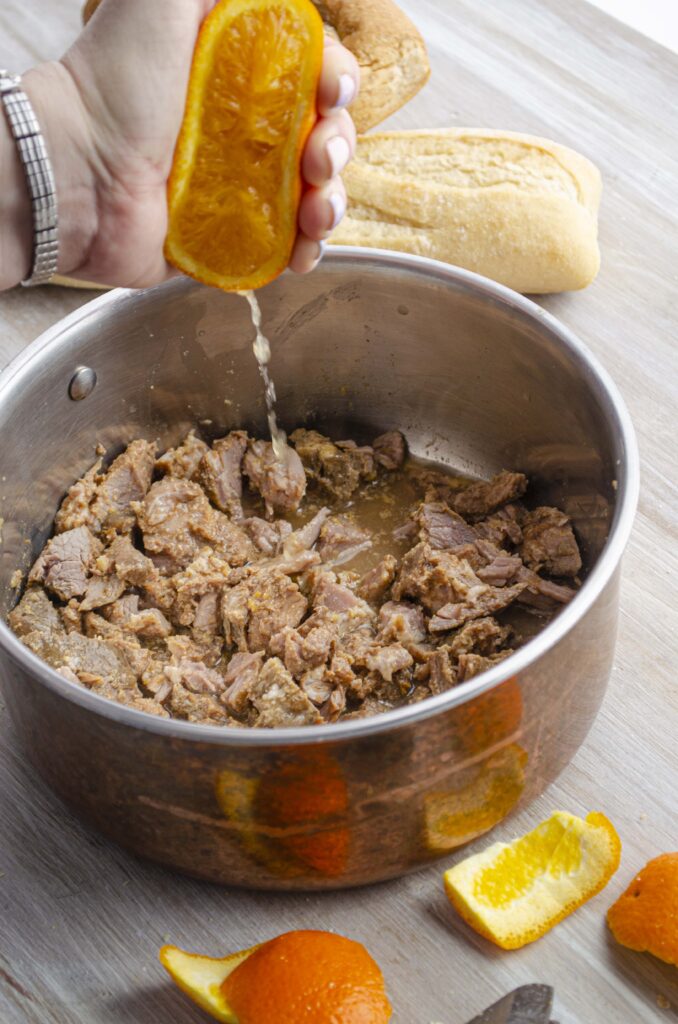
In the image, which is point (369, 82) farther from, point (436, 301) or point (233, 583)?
point (233, 583)

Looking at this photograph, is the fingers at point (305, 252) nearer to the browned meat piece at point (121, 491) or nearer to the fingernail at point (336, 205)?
the fingernail at point (336, 205)

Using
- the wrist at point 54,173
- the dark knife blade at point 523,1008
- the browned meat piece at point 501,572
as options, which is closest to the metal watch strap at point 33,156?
the wrist at point 54,173

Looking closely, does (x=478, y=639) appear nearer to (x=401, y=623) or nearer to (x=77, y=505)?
(x=401, y=623)

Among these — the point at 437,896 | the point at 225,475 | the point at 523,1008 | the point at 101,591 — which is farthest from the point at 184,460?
the point at 523,1008

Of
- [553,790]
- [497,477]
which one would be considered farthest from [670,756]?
[497,477]

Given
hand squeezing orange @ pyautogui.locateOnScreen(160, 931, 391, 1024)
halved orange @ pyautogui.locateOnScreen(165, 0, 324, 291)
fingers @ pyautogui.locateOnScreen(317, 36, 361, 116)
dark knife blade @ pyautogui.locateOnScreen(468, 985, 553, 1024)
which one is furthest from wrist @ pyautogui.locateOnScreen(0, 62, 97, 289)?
dark knife blade @ pyautogui.locateOnScreen(468, 985, 553, 1024)

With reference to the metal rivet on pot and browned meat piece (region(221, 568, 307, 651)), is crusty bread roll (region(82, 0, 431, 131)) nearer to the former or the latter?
the metal rivet on pot
